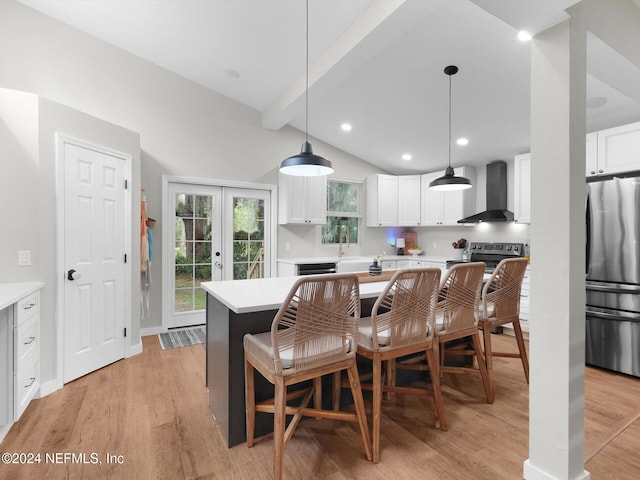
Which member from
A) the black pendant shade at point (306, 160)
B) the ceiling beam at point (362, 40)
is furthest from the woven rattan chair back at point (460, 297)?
the ceiling beam at point (362, 40)

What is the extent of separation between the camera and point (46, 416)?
230cm

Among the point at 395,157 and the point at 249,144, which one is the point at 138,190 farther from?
the point at 395,157

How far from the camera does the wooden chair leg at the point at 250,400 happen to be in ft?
6.18

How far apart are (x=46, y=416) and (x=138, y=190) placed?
2180 mm

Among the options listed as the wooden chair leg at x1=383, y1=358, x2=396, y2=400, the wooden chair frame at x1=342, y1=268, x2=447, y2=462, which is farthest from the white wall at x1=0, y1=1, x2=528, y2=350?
the wooden chair leg at x1=383, y1=358, x2=396, y2=400

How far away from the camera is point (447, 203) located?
5.34m

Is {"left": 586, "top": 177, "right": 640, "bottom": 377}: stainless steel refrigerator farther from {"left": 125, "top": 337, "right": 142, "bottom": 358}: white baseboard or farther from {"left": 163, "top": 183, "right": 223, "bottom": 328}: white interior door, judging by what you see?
{"left": 125, "top": 337, "right": 142, "bottom": 358}: white baseboard

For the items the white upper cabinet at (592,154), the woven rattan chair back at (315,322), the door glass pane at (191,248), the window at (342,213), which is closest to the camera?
the woven rattan chair back at (315,322)

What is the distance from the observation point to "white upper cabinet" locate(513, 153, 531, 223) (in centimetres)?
431

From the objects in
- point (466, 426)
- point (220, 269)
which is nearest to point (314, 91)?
point (220, 269)

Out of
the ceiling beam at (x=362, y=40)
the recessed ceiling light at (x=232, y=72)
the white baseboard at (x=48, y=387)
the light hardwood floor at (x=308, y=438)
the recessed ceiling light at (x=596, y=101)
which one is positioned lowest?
the light hardwood floor at (x=308, y=438)

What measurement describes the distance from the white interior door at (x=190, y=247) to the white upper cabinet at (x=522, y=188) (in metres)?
4.04

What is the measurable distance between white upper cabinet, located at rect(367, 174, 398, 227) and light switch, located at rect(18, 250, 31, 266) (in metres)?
4.61

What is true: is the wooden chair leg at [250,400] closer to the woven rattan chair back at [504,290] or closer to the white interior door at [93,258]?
the woven rattan chair back at [504,290]
